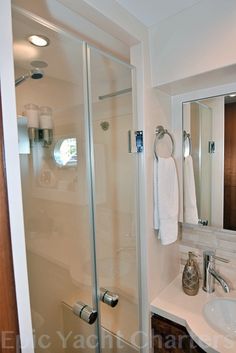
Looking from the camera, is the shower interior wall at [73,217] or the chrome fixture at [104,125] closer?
the shower interior wall at [73,217]

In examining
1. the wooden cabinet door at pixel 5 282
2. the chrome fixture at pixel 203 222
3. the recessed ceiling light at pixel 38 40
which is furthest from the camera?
the chrome fixture at pixel 203 222

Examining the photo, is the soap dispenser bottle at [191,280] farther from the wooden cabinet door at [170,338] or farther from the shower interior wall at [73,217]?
the shower interior wall at [73,217]

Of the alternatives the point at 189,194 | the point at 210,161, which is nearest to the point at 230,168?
the point at 210,161

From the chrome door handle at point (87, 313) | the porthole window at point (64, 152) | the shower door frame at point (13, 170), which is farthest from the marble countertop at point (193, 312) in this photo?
the porthole window at point (64, 152)

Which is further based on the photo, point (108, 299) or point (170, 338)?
point (170, 338)

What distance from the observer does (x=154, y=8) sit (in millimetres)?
1112

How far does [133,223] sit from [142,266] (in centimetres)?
26

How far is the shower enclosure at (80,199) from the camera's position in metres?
1.10

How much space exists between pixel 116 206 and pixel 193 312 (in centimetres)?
77

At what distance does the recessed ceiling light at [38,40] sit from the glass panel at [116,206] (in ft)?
1.04

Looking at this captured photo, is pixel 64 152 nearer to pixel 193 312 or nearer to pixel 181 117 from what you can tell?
pixel 181 117

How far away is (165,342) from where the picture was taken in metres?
1.27

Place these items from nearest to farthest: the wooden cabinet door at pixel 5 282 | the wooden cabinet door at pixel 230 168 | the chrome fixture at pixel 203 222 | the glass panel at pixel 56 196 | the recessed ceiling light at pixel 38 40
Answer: the wooden cabinet door at pixel 5 282, the recessed ceiling light at pixel 38 40, the glass panel at pixel 56 196, the wooden cabinet door at pixel 230 168, the chrome fixture at pixel 203 222

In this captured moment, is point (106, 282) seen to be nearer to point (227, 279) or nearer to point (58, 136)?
point (227, 279)
